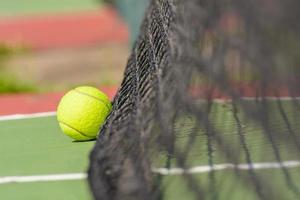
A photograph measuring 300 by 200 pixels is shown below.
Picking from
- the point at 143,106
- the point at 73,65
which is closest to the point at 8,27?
the point at 73,65

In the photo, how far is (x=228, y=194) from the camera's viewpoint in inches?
132

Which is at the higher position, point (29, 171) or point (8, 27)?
point (29, 171)

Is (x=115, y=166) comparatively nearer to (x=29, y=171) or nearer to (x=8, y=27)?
(x=29, y=171)

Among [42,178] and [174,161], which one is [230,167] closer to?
[174,161]

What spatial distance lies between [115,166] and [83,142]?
45.8 inches

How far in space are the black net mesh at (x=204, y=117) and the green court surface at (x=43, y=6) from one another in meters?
9.85

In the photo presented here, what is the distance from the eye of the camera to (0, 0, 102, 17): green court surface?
13.7m

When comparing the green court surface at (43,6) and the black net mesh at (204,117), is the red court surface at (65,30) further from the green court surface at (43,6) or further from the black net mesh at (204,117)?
the black net mesh at (204,117)

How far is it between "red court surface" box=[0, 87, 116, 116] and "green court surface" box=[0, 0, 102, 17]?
7605 millimetres

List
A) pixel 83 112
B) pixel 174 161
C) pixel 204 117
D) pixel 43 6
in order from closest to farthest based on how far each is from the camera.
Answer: pixel 204 117 → pixel 174 161 → pixel 83 112 → pixel 43 6

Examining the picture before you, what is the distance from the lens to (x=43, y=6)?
14.3 meters

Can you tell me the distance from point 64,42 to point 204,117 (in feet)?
26.5

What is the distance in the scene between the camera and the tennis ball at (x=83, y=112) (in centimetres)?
416

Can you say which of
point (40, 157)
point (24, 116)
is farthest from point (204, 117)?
point (24, 116)
